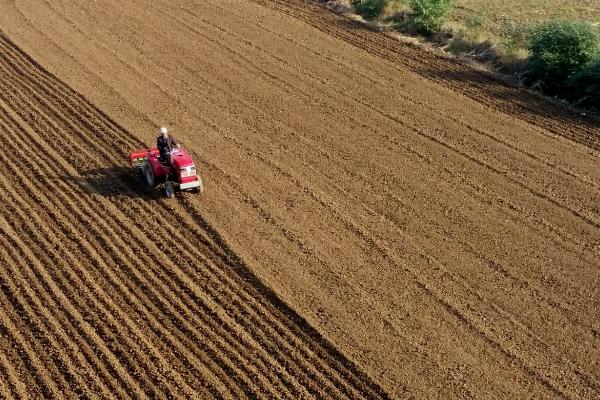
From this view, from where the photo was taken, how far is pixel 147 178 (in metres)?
15.9

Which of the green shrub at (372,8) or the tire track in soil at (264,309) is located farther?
the green shrub at (372,8)

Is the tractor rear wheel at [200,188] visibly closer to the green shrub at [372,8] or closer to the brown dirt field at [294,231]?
the brown dirt field at [294,231]

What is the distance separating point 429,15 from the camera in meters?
24.6

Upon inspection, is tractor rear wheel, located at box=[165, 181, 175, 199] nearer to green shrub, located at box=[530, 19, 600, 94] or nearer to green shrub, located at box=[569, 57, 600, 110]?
green shrub, located at box=[530, 19, 600, 94]

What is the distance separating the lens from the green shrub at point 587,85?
19938 millimetres

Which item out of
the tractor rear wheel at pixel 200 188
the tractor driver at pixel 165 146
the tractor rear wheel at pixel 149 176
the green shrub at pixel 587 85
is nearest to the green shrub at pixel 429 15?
the green shrub at pixel 587 85

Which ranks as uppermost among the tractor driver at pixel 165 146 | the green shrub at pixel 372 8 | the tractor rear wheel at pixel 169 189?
the green shrub at pixel 372 8

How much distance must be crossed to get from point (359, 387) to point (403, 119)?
10215 mm

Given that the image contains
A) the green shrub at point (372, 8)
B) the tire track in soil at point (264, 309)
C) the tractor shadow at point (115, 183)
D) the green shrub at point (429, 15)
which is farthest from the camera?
the green shrub at point (372, 8)

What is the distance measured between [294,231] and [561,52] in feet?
40.0

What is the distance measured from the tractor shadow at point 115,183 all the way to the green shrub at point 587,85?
44.4ft

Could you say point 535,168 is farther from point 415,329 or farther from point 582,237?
point 415,329

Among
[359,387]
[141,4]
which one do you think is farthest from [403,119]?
[141,4]

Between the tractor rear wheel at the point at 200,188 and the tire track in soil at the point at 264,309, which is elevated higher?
the tractor rear wheel at the point at 200,188
